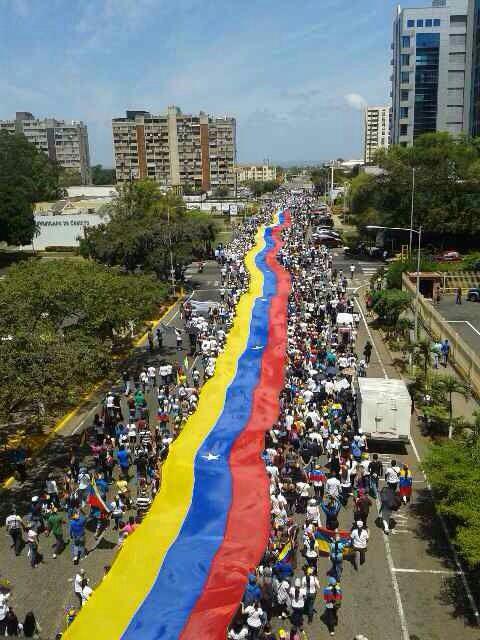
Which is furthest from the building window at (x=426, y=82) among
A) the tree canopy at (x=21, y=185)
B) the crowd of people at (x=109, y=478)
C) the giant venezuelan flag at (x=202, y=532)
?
the giant venezuelan flag at (x=202, y=532)

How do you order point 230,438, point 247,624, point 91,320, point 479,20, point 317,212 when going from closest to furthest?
point 247,624 < point 230,438 < point 91,320 < point 479,20 < point 317,212

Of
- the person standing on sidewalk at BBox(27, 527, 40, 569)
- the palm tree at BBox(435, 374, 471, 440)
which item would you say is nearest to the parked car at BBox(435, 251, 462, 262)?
the palm tree at BBox(435, 374, 471, 440)

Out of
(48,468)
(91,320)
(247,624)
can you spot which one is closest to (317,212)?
(91,320)

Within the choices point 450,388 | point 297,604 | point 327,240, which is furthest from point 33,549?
point 327,240

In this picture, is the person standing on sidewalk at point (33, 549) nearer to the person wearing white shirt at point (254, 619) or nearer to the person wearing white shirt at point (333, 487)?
the person wearing white shirt at point (254, 619)

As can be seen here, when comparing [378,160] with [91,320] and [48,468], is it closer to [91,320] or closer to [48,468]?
[91,320]

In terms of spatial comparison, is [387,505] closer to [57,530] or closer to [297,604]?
[297,604]
